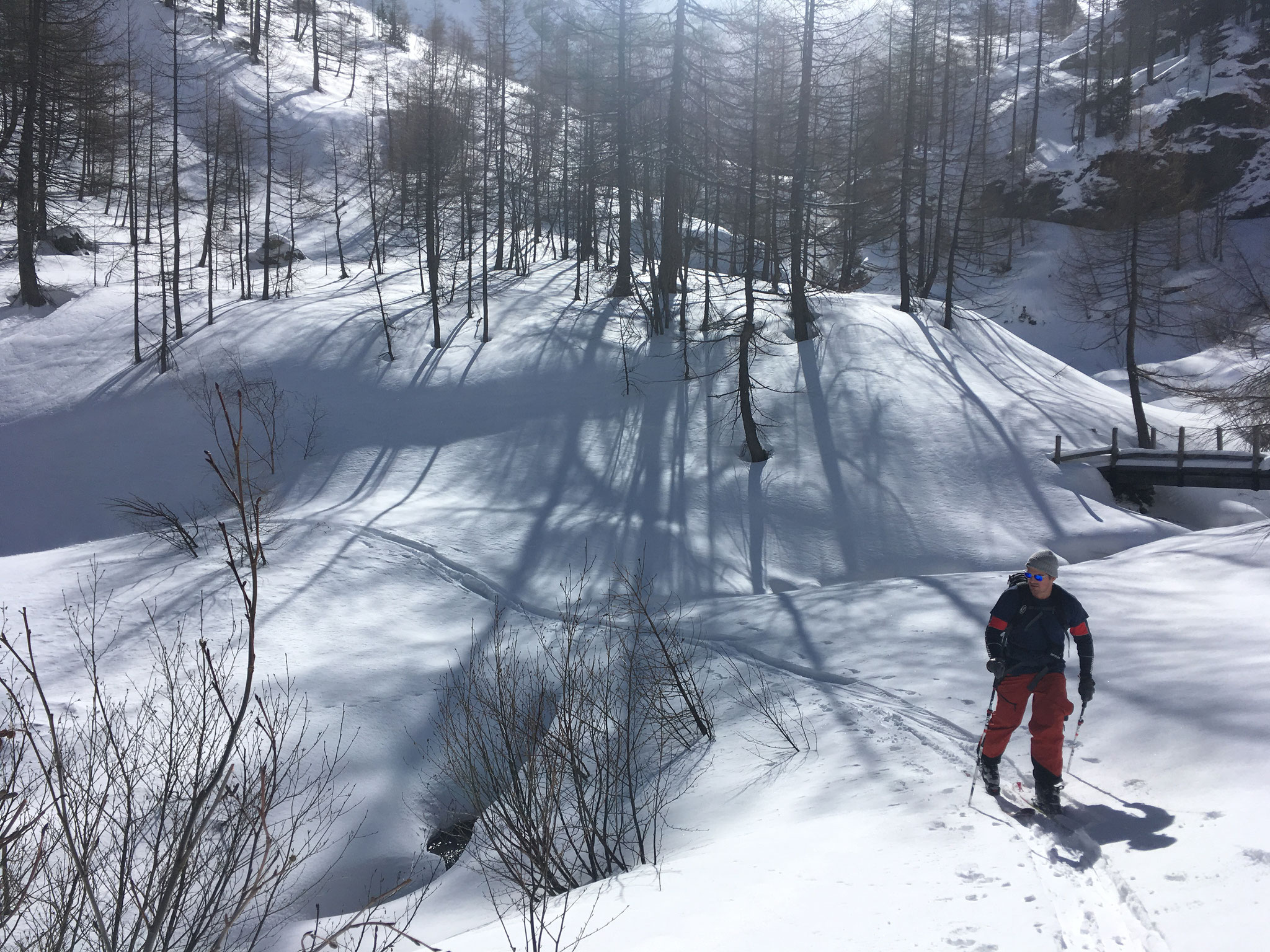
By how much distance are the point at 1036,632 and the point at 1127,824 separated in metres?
1.44

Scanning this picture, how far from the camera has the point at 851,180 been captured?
96.9 ft

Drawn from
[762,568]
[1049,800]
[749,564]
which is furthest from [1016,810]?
[749,564]

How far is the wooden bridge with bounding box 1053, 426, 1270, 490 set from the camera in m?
15.9

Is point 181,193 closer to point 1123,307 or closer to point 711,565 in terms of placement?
point 711,565

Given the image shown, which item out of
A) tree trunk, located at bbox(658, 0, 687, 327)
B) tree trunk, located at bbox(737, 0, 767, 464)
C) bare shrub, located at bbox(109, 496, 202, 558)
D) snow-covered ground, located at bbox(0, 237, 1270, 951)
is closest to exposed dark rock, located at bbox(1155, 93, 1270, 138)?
snow-covered ground, located at bbox(0, 237, 1270, 951)

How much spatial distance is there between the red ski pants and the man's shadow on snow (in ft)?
1.12

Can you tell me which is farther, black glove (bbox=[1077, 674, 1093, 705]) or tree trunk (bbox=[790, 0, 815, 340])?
tree trunk (bbox=[790, 0, 815, 340])

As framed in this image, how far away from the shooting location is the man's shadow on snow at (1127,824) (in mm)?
5129

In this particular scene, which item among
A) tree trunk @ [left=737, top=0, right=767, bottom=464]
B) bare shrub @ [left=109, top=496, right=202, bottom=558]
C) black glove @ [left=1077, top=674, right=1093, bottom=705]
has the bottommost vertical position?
bare shrub @ [left=109, top=496, right=202, bottom=558]

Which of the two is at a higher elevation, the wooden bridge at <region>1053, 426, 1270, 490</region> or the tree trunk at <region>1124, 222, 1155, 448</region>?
the tree trunk at <region>1124, 222, 1155, 448</region>

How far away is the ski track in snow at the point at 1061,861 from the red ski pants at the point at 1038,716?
444 mm

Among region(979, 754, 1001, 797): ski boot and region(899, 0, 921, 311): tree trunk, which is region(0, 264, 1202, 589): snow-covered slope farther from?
region(979, 754, 1001, 797): ski boot

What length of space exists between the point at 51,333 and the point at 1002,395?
28.7 meters

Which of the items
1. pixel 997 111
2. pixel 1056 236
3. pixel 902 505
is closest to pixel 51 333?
pixel 902 505
